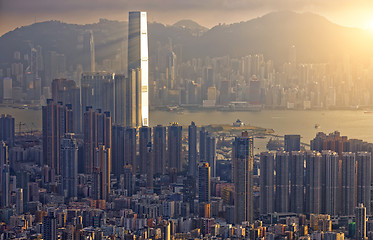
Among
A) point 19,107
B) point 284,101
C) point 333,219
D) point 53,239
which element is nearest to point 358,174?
point 333,219

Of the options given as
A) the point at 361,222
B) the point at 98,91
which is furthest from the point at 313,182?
the point at 98,91

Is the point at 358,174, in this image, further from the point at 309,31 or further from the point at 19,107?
the point at 19,107

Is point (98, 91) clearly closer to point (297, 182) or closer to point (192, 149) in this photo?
point (192, 149)

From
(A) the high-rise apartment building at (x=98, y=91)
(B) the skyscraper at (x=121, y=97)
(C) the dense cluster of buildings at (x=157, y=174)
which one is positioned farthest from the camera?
(B) the skyscraper at (x=121, y=97)

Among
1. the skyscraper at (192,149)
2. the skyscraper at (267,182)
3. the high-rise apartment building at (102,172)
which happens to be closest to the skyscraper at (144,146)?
the high-rise apartment building at (102,172)

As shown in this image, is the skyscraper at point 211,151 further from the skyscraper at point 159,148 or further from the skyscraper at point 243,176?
the skyscraper at point 159,148

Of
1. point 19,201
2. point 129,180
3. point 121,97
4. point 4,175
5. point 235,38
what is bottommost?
point 19,201
